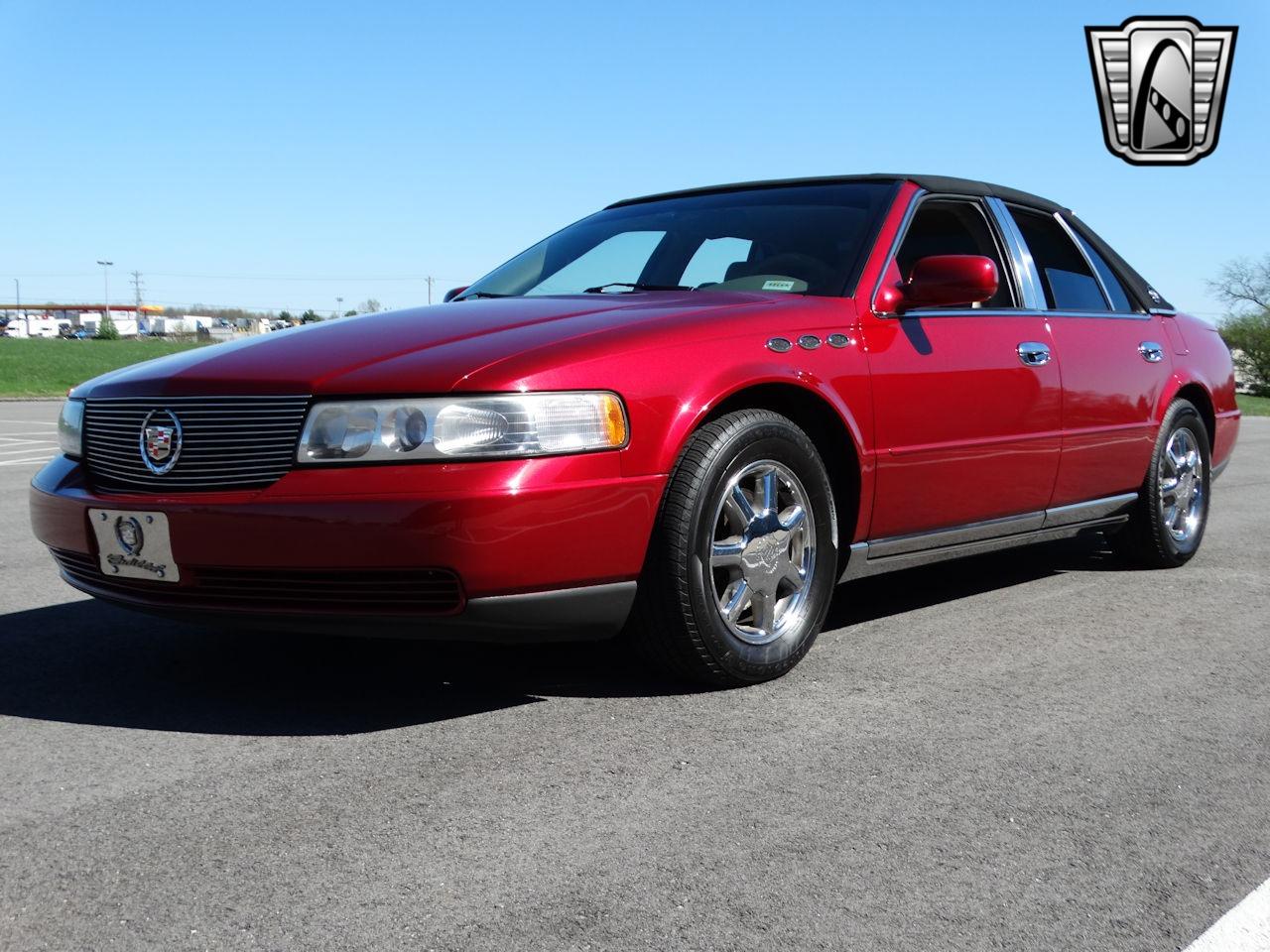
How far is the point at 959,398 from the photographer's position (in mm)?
4363

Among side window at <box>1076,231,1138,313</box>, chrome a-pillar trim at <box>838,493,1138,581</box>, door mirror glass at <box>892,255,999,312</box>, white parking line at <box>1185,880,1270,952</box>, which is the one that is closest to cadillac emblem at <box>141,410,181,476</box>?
chrome a-pillar trim at <box>838,493,1138,581</box>

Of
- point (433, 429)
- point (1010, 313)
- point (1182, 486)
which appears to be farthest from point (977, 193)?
point (433, 429)

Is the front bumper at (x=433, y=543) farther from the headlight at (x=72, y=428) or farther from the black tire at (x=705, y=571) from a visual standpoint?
the headlight at (x=72, y=428)

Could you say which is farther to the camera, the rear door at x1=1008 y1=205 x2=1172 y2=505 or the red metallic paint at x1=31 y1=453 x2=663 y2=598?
the rear door at x1=1008 y1=205 x2=1172 y2=505

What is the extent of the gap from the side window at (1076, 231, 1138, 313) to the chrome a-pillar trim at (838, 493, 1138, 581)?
791 millimetres

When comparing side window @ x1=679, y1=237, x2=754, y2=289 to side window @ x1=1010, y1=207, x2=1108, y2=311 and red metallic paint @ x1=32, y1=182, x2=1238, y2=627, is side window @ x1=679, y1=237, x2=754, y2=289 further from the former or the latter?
side window @ x1=1010, y1=207, x2=1108, y2=311

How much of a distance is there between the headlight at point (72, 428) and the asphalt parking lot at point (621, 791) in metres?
0.63

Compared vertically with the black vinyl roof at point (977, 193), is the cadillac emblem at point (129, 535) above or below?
below

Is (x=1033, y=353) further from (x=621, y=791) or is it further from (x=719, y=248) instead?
(x=621, y=791)

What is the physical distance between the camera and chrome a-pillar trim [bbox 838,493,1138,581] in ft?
13.6

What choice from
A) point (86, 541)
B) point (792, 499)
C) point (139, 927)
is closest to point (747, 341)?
point (792, 499)

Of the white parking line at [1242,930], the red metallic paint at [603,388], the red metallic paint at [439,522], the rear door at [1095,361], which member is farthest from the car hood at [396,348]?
the white parking line at [1242,930]

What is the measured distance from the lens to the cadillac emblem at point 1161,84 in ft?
46.6

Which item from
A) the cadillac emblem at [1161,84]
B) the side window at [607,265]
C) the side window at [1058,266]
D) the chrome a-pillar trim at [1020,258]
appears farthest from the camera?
the cadillac emblem at [1161,84]
